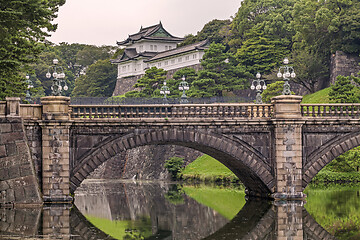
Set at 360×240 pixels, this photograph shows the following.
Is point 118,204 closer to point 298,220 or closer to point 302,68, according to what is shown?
point 298,220

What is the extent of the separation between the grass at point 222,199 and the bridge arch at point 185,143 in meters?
2.19

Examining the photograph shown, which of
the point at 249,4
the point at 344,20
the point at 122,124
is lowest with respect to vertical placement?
the point at 122,124

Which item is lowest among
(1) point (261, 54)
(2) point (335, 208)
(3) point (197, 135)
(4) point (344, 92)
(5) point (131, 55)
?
(2) point (335, 208)

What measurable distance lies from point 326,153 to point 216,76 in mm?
39032

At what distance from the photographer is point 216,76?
240 feet

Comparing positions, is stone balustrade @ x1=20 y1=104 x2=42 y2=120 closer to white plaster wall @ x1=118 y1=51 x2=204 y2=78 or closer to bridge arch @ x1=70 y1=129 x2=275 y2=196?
bridge arch @ x1=70 y1=129 x2=275 y2=196

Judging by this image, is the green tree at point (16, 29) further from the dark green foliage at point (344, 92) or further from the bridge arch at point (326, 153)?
the dark green foliage at point (344, 92)

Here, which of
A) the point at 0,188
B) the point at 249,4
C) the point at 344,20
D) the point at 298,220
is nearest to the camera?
Answer: the point at 298,220

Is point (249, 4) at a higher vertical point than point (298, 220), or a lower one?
higher

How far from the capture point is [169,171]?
61.8 meters

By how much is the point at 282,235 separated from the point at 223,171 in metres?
31.5

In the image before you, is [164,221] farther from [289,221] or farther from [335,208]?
[335,208]

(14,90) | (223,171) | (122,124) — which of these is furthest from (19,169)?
(223,171)

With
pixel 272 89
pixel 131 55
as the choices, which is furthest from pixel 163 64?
pixel 272 89
